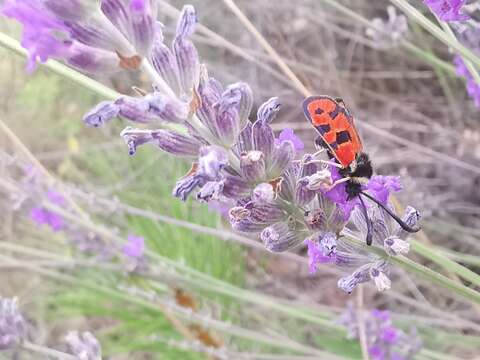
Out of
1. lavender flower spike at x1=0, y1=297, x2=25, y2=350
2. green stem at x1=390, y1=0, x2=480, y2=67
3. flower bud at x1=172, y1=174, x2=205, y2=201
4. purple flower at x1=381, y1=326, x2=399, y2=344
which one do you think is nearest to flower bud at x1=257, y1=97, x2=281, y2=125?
flower bud at x1=172, y1=174, x2=205, y2=201

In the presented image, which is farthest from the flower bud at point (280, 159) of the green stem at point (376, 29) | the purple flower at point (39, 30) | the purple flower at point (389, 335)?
the purple flower at point (389, 335)

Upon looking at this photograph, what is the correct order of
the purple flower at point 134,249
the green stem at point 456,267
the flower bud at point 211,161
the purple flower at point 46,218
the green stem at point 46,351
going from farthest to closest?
the purple flower at point 46,218
the purple flower at point 134,249
the green stem at point 46,351
the green stem at point 456,267
the flower bud at point 211,161

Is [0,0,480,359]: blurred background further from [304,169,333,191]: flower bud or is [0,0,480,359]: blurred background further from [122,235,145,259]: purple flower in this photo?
[304,169,333,191]: flower bud

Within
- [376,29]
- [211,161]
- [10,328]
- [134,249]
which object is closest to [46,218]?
[134,249]

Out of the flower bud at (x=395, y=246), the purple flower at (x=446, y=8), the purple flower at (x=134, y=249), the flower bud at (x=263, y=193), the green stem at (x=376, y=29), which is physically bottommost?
the flower bud at (x=263, y=193)

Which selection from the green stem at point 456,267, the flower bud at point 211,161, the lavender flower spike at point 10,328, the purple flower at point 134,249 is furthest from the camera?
the purple flower at point 134,249

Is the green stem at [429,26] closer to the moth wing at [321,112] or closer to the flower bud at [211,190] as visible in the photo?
the moth wing at [321,112]
